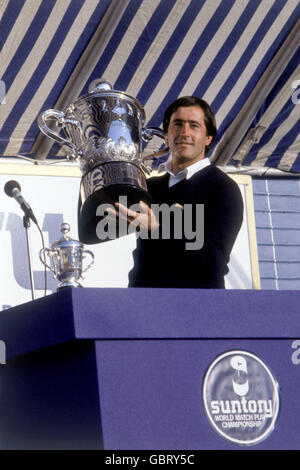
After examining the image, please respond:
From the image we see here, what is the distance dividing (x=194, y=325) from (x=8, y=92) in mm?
2474

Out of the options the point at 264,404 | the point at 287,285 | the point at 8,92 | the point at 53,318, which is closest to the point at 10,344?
the point at 53,318

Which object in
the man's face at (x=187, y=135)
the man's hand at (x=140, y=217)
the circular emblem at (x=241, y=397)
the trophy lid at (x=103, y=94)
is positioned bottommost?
the circular emblem at (x=241, y=397)

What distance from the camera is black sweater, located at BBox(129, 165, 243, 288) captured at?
1.51 metres

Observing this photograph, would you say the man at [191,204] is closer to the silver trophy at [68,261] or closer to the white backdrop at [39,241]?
the silver trophy at [68,261]

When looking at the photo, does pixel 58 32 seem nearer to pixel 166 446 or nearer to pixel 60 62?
pixel 60 62

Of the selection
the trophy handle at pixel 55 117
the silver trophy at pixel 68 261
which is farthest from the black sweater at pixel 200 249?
the trophy handle at pixel 55 117

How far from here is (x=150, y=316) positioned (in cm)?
124

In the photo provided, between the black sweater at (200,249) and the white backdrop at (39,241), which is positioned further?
the white backdrop at (39,241)

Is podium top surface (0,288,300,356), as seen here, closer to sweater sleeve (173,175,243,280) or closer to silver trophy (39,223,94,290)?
sweater sleeve (173,175,243,280)

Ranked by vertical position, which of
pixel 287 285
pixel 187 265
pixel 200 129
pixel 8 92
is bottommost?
pixel 187 265

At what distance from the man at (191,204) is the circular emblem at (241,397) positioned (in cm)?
27

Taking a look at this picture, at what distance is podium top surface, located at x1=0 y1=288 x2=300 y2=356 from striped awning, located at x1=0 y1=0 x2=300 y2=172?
7.55 feet

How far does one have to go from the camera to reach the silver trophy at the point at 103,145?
5.47ft
